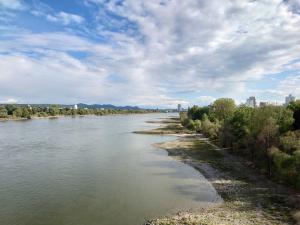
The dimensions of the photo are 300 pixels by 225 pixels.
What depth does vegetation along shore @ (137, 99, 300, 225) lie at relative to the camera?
82.8 feet

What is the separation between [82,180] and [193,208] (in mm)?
14617

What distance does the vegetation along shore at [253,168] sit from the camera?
25250mm

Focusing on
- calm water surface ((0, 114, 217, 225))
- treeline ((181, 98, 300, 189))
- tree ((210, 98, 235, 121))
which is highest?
tree ((210, 98, 235, 121))

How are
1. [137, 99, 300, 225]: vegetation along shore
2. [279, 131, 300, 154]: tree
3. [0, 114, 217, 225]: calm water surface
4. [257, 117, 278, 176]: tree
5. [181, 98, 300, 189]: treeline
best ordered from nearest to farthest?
[137, 99, 300, 225]: vegetation along shore, [0, 114, 217, 225]: calm water surface, [181, 98, 300, 189]: treeline, [279, 131, 300, 154]: tree, [257, 117, 278, 176]: tree

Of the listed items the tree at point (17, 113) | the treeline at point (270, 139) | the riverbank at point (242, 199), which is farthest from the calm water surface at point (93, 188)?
the tree at point (17, 113)

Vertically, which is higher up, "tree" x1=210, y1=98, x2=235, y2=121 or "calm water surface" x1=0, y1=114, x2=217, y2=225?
"tree" x1=210, y1=98, x2=235, y2=121

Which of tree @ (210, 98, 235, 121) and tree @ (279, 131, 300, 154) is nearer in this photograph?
tree @ (279, 131, 300, 154)

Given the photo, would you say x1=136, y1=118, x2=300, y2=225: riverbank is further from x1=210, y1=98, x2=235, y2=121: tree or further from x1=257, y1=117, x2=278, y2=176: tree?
x1=210, y1=98, x2=235, y2=121: tree

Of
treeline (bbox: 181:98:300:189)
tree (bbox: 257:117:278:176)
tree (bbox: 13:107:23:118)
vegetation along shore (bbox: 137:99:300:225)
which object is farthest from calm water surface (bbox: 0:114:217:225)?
tree (bbox: 13:107:23:118)

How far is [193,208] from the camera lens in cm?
2761

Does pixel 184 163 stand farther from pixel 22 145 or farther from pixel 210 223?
pixel 22 145

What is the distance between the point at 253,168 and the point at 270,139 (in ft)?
16.4

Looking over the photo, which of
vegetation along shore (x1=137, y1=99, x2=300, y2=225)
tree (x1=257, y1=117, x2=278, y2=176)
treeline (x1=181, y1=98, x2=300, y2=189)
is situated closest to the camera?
vegetation along shore (x1=137, y1=99, x2=300, y2=225)

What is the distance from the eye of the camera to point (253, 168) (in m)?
42.8
